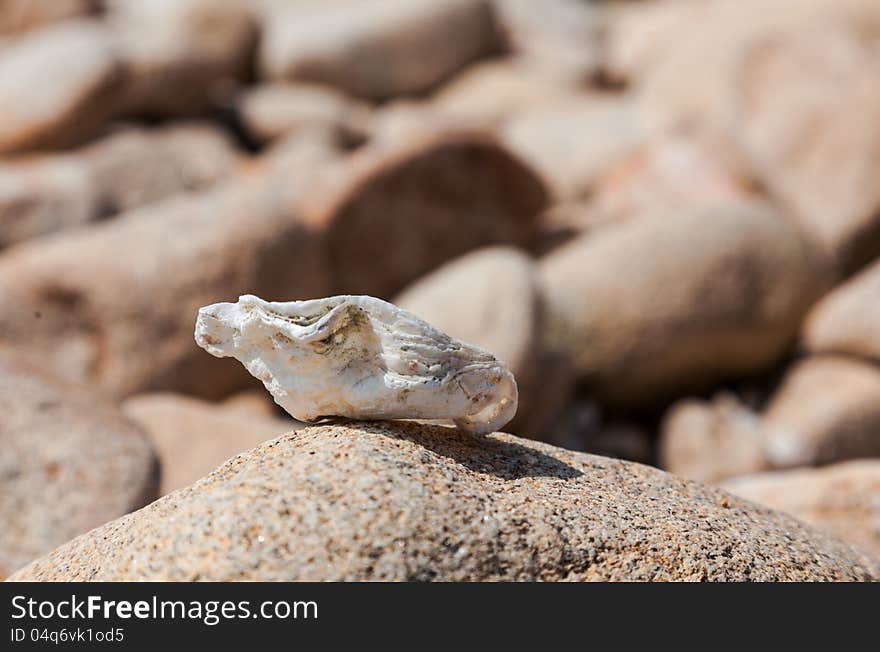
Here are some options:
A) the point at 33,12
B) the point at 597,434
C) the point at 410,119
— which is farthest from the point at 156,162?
the point at 597,434

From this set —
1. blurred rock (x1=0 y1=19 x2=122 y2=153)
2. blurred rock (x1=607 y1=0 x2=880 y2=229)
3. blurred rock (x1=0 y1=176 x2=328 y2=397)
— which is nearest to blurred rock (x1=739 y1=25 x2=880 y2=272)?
blurred rock (x1=607 y1=0 x2=880 y2=229)

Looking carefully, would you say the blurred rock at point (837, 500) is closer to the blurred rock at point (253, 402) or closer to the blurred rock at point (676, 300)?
the blurred rock at point (676, 300)

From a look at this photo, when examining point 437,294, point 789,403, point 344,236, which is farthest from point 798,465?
point 344,236

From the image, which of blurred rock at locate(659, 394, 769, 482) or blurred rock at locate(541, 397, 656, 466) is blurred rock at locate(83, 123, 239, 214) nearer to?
blurred rock at locate(541, 397, 656, 466)

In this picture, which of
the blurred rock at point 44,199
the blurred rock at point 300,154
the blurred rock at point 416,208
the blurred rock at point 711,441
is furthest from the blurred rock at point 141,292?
the blurred rock at point 711,441

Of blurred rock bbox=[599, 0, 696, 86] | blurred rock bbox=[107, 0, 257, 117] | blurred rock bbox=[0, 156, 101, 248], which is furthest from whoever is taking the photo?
blurred rock bbox=[599, 0, 696, 86]

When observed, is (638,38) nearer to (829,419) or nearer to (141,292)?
(829,419)

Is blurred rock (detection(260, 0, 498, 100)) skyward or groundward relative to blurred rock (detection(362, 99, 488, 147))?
skyward
